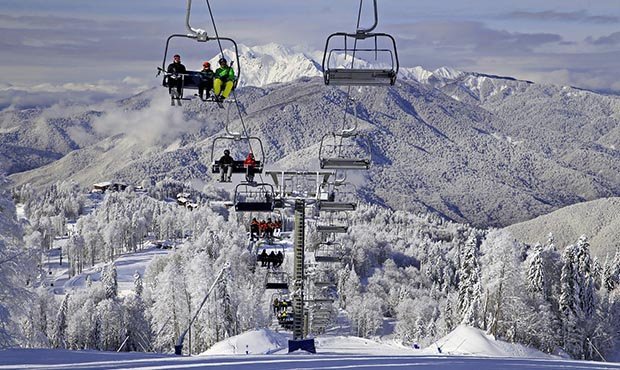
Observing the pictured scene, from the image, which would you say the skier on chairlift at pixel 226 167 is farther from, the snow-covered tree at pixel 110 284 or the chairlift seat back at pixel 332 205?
the snow-covered tree at pixel 110 284

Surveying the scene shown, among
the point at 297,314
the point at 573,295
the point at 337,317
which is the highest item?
the point at 297,314

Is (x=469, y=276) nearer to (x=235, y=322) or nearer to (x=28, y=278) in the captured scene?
(x=235, y=322)

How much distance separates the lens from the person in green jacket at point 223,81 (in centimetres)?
1208

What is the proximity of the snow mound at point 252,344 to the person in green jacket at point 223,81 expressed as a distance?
973 inches

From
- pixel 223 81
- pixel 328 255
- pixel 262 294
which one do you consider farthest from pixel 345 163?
pixel 262 294

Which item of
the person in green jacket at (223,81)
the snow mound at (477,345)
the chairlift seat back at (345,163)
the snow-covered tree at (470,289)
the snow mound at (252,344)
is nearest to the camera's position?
the person in green jacket at (223,81)

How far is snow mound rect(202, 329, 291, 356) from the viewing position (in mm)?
36175

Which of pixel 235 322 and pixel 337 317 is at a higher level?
pixel 235 322

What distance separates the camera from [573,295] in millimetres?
50594

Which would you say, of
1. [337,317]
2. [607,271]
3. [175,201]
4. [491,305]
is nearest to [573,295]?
[491,305]

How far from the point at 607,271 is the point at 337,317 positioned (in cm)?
3542

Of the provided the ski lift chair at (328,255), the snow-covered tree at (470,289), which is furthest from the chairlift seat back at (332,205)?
the snow-covered tree at (470,289)

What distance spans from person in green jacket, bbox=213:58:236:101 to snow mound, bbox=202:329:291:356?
81.1 ft

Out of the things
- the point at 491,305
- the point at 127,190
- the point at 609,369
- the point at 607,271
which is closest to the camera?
the point at 609,369
